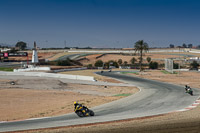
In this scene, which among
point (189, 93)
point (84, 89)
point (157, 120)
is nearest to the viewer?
point (157, 120)

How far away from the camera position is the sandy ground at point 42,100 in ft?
71.9

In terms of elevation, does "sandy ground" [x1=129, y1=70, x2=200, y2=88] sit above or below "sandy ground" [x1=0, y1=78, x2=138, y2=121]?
above

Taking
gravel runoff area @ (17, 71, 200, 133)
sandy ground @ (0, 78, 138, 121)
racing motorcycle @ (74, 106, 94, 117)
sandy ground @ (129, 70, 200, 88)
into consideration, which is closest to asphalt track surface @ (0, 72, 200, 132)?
racing motorcycle @ (74, 106, 94, 117)

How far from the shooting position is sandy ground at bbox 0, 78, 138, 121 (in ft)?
71.9

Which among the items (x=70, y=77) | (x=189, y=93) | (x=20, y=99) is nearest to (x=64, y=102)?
(x=20, y=99)

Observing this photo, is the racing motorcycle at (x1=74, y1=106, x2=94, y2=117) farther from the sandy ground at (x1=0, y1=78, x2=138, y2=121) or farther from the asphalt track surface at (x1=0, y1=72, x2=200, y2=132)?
the sandy ground at (x1=0, y1=78, x2=138, y2=121)

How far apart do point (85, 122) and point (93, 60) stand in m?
108

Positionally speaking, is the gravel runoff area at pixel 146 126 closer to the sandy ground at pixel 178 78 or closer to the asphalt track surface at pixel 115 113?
the asphalt track surface at pixel 115 113

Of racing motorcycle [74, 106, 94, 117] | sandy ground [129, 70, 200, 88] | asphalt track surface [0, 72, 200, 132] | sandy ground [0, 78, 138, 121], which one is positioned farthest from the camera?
sandy ground [129, 70, 200, 88]

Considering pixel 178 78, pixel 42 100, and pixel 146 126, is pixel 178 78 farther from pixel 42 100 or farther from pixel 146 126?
pixel 146 126

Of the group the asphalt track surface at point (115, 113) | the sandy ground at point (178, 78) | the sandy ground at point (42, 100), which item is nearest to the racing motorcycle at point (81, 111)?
the asphalt track surface at point (115, 113)

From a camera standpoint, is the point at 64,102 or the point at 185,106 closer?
the point at 185,106

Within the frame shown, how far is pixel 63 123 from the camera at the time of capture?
17.3 m

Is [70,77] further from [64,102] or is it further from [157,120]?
[157,120]
